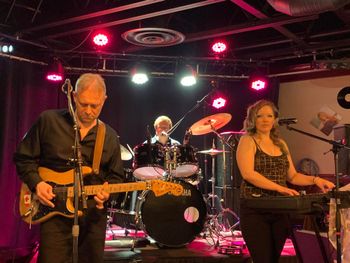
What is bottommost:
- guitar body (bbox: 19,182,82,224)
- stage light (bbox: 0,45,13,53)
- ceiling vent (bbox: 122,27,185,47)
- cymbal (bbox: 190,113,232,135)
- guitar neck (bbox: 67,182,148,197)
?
guitar body (bbox: 19,182,82,224)

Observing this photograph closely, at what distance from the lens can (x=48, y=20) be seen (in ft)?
23.3

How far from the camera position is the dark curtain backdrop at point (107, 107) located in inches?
292

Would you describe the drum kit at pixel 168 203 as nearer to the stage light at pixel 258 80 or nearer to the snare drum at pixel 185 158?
the snare drum at pixel 185 158

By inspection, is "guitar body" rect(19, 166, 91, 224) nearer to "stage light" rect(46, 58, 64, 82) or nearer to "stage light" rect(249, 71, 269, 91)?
"stage light" rect(46, 58, 64, 82)

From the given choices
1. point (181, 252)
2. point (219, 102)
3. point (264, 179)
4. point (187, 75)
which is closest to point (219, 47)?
point (187, 75)

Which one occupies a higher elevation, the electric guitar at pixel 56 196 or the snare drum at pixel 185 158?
the snare drum at pixel 185 158

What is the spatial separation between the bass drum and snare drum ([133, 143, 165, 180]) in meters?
0.35

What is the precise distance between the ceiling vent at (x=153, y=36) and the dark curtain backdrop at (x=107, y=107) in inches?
82.6

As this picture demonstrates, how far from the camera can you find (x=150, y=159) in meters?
6.49

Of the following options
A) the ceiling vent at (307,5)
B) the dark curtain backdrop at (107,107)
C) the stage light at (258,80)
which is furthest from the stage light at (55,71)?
the ceiling vent at (307,5)

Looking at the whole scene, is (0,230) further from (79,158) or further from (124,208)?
(79,158)

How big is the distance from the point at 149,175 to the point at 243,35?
3.74 m

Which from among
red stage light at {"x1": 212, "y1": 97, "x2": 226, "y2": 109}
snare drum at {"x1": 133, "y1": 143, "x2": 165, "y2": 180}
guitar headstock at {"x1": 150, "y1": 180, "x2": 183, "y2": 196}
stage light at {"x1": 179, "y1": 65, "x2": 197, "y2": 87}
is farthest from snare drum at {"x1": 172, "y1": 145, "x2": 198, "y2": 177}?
guitar headstock at {"x1": 150, "y1": 180, "x2": 183, "y2": 196}

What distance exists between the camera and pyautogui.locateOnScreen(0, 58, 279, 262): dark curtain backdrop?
24.3 ft
